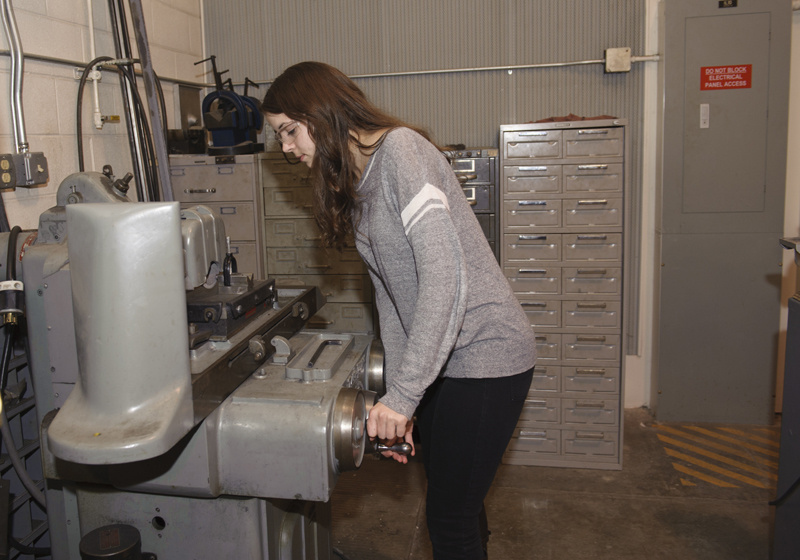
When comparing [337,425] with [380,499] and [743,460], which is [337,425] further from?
[743,460]

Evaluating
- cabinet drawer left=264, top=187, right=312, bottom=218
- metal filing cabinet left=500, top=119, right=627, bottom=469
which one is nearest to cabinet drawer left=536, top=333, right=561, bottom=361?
metal filing cabinet left=500, top=119, right=627, bottom=469

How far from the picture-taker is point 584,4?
3.30 metres

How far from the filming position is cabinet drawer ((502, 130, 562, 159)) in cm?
286

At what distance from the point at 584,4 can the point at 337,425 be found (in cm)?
293

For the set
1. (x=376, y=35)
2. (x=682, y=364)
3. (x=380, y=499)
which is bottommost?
(x=380, y=499)

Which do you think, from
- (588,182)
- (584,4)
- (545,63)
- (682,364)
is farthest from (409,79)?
(682,364)

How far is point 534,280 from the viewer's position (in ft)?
9.76

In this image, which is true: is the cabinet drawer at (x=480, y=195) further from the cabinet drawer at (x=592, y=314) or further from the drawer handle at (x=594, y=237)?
the cabinet drawer at (x=592, y=314)

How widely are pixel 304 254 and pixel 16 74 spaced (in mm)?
1467

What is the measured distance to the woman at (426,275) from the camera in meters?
1.18

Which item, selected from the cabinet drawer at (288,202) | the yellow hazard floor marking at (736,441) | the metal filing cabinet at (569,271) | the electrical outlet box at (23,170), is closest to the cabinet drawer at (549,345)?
the metal filing cabinet at (569,271)

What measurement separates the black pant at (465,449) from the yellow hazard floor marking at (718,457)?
2039 mm

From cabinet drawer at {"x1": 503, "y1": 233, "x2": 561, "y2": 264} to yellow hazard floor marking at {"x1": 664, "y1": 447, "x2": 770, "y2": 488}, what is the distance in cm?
113

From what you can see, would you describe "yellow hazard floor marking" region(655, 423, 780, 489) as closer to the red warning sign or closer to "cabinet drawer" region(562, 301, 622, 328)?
"cabinet drawer" region(562, 301, 622, 328)
